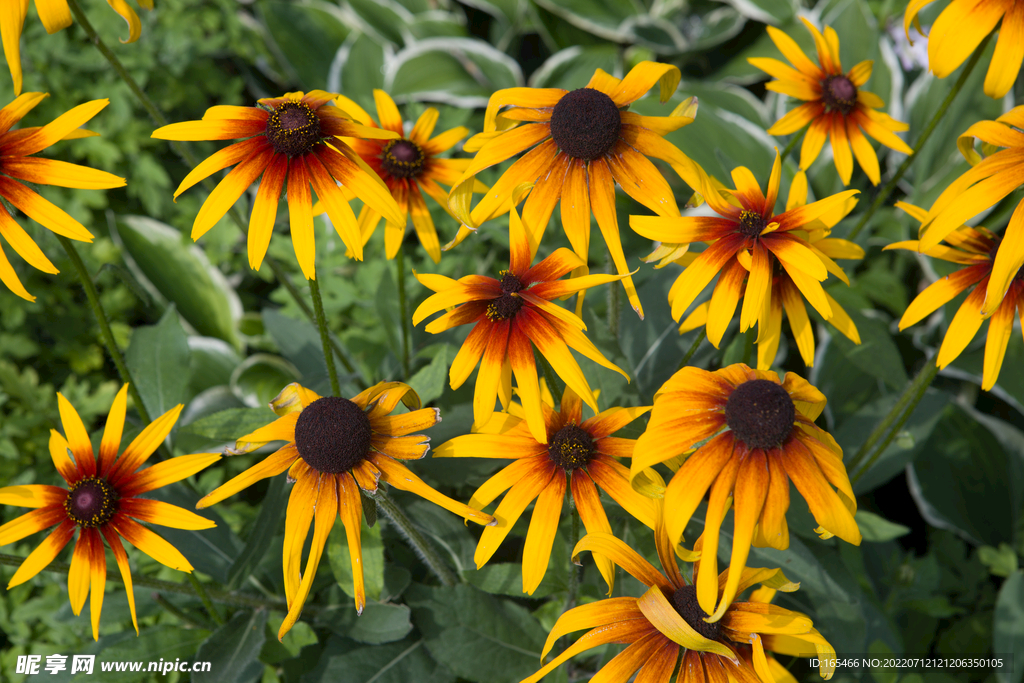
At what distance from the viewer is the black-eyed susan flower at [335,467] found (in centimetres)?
103

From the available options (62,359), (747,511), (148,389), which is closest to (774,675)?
(747,511)

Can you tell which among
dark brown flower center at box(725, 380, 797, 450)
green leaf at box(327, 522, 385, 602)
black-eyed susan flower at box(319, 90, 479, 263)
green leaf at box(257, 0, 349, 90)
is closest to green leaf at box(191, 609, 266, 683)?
green leaf at box(327, 522, 385, 602)

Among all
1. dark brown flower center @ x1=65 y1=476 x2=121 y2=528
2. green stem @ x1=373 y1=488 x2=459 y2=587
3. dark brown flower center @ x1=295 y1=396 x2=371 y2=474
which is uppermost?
dark brown flower center @ x1=65 y1=476 x2=121 y2=528

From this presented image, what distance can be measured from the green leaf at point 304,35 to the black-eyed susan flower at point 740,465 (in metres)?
2.56

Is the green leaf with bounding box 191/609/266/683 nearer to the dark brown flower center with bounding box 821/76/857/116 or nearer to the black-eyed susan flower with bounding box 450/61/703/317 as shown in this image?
the black-eyed susan flower with bounding box 450/61/703/317

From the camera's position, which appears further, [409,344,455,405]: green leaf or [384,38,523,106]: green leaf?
[384,38,523,106]: green leaf

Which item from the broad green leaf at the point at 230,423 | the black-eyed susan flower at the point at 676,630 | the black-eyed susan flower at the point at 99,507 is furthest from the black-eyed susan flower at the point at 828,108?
the black-eyed susan flower at the point at 99,507

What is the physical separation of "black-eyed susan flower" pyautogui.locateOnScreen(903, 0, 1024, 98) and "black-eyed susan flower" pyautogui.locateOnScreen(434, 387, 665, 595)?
28.7 inches

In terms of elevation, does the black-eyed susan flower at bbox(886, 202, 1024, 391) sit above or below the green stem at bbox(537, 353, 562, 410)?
below

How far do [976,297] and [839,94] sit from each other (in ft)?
2.00

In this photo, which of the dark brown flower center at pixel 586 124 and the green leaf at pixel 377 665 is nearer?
the dark brown flower center at pixel 586 124

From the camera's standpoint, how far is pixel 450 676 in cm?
149

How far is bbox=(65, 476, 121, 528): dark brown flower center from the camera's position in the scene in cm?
116

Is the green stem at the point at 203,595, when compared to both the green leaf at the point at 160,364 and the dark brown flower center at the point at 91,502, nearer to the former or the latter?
the dark brown flower center at the point at 91,502
